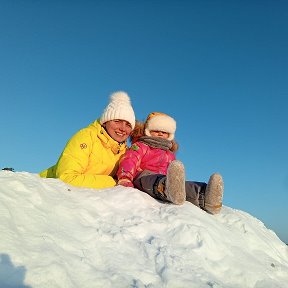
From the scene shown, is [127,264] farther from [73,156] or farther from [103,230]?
[73,156]

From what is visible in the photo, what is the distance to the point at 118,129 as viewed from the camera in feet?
20.7

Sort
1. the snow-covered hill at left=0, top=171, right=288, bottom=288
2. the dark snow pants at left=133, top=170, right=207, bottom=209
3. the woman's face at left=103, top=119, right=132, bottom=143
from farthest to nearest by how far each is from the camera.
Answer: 1. the woman's face at left=103, top=119, right=132, bottom=143
2. the dark snow pants at left=133, top=170, right=207, bottom=209
3. the snow-covered hill at left=0, top=171, right=288, bottom=288

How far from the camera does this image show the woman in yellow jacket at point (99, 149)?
5098 mm

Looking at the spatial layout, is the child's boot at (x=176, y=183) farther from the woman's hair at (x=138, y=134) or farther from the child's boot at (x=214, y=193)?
the woman's hair at (x=138, y=134)

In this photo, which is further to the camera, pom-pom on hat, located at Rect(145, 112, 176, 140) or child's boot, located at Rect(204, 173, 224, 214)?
pom-pom on hat, located at Rect(145, 112, 176, 140)

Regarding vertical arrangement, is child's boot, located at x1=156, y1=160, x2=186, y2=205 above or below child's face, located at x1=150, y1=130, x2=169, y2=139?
below

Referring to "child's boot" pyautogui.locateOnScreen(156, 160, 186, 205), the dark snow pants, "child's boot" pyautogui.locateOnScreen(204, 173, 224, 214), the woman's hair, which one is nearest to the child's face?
the woman's hair

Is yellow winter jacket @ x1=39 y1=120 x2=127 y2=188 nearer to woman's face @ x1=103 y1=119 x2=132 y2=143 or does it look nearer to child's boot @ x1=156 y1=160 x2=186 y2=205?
woman's face @ x1=103 y1=119 x2=132 y2=143

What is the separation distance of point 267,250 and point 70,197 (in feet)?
8.62

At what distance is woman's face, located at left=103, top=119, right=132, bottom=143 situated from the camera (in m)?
6.24

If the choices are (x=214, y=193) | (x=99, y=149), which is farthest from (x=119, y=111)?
(x=214, y=193)

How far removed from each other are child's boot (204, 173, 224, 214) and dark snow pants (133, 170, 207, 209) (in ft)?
0.34

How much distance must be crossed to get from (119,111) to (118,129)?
34 cm

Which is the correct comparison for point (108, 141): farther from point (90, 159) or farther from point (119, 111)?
point (119, 111)
